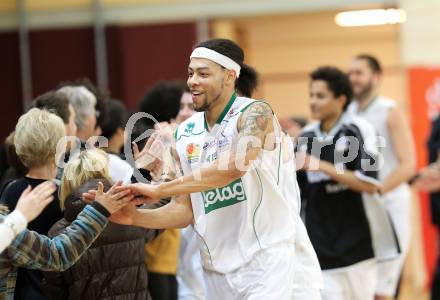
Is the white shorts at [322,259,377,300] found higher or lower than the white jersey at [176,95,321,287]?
lower

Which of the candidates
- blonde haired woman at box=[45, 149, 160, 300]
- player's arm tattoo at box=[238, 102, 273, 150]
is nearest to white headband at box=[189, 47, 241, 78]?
player's arm tattoo at box=[238, 102, 273, 150]

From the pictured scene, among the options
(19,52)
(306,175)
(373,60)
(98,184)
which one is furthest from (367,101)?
(19,52)

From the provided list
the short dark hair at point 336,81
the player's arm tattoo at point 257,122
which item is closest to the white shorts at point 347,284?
the short dark hair at point 336,81

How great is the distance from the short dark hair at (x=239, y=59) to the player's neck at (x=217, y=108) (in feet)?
0.64

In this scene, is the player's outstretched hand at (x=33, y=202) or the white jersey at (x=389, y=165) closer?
the player's outstretched hand at (x=33, y=202)

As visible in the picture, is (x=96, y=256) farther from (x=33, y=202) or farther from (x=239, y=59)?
(x=239, y=59)

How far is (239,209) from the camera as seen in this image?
418 cm

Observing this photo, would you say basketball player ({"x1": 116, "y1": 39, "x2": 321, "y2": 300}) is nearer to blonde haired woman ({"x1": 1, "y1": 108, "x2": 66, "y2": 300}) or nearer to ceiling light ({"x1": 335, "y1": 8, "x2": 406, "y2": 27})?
blonde haired woman ({"x1": 1, "y1": 108, "x2": 66, "y2": 300})

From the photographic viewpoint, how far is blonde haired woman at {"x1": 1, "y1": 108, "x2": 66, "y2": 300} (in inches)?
162

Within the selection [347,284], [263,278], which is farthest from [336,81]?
[263,278]

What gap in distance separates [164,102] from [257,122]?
200cm

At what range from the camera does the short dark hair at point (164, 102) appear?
592 centimetres

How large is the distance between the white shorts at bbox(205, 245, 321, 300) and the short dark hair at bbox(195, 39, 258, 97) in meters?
0.90

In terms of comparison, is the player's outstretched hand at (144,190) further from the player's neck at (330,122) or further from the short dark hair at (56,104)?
the player's neck at (330,122)
